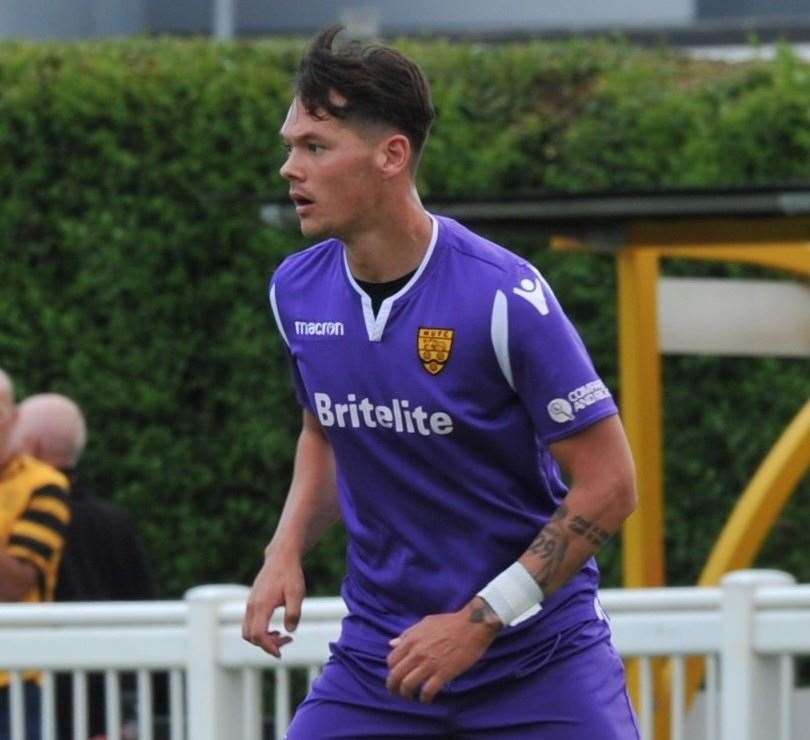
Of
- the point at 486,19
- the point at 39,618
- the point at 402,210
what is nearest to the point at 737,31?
the point at 486,19

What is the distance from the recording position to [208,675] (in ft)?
16.0

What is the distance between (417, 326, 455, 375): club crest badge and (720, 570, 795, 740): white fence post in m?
1.74

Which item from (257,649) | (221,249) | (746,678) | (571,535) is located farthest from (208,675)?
(221,249)

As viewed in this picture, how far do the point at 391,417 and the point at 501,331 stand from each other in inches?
9.5

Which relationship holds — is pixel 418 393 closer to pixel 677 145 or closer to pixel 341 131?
pixel 341 131

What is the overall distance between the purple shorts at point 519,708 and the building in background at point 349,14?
883 cm

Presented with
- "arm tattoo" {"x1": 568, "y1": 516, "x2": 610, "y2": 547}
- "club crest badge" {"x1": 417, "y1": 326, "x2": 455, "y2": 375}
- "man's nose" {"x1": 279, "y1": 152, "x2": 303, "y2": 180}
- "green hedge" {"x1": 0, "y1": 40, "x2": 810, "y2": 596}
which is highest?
"green hedge" {"x1": 0, "y1": 40, "x2": 810, "y2": 596}

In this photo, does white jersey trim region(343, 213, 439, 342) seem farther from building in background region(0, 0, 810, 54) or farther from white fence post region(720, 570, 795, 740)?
building in background region(0, 0, 810, 54)

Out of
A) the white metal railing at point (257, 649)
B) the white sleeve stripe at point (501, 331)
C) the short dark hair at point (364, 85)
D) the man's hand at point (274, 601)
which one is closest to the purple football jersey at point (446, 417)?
the white sleeve stripe at point (501, 331)

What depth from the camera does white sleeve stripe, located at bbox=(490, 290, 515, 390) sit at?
3.21 metres

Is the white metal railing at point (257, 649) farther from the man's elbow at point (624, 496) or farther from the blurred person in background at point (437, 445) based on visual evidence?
the man's elbow at point (624, 496)

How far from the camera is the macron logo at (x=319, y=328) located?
3377 millimetres

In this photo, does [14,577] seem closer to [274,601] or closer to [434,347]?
[274,601]

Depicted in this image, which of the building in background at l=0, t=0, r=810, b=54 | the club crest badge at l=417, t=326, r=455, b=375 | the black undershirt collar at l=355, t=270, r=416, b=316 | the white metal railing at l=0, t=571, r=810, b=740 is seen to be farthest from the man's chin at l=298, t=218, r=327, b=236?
the building in background at l=0, t=0, r=810, b=54
